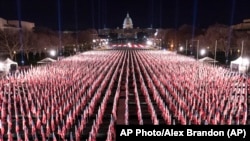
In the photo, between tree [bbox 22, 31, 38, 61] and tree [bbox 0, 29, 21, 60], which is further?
tree [bbox 22, 31, 38, 61]

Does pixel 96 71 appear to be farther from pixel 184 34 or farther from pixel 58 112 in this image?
pixel 184 34

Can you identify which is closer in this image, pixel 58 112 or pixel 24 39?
pixel 58 112

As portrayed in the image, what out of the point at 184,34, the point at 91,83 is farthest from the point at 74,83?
the point at 184,34

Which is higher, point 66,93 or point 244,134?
point 244,134

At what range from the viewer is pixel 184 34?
11369cm

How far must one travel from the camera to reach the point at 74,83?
31.1 metres

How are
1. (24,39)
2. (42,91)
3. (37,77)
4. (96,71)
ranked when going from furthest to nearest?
1. (24,39)
2. (96,71)
3. (37,77)
4. (42,91)

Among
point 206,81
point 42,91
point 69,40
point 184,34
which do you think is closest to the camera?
point 42,91

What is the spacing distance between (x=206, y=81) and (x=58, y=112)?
1583 cm

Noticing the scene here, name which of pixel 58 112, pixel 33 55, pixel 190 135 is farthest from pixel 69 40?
pixel 190 135

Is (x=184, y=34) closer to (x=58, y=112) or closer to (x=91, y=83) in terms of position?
(x=91, y=83)

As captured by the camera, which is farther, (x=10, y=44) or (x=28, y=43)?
(x=28, y=43)

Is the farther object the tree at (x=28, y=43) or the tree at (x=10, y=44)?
the tree at (x=28, y=43)

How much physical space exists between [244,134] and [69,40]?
10094 centimetres
